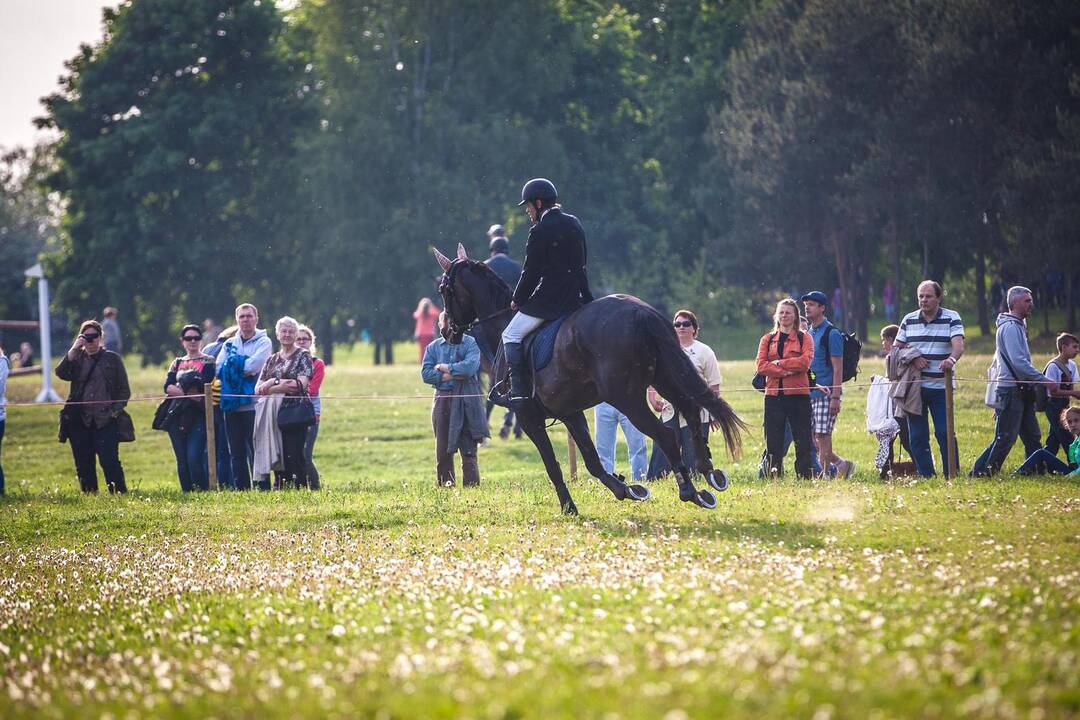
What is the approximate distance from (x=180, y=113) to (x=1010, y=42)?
3126 cm

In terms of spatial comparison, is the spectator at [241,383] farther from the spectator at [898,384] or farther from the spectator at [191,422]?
the spectator at [898,384]

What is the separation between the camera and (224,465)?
20094 mm

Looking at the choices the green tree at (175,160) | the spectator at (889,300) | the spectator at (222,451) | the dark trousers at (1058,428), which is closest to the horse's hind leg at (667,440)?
the dark trousers at (1058,428)

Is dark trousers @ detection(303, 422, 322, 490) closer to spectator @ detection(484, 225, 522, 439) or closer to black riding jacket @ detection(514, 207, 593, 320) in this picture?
spectator @ detection(484, 225, 522, 439)

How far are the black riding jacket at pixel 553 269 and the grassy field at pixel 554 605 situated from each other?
219 centimetres

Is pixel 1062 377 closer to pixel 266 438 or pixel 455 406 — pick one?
pixel 455 406

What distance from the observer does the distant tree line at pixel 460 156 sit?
1855 inches

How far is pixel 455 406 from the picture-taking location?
1886cm

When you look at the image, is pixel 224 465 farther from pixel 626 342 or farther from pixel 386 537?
→ pixel 626 342

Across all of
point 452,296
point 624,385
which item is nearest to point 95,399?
point 452,296

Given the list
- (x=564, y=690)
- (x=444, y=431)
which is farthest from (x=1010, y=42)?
(x=564, y=690)

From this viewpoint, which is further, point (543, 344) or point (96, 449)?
point (96, 449)

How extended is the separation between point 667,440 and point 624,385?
748 mm

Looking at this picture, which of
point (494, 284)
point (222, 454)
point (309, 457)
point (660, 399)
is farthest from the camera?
point (309, 457)
